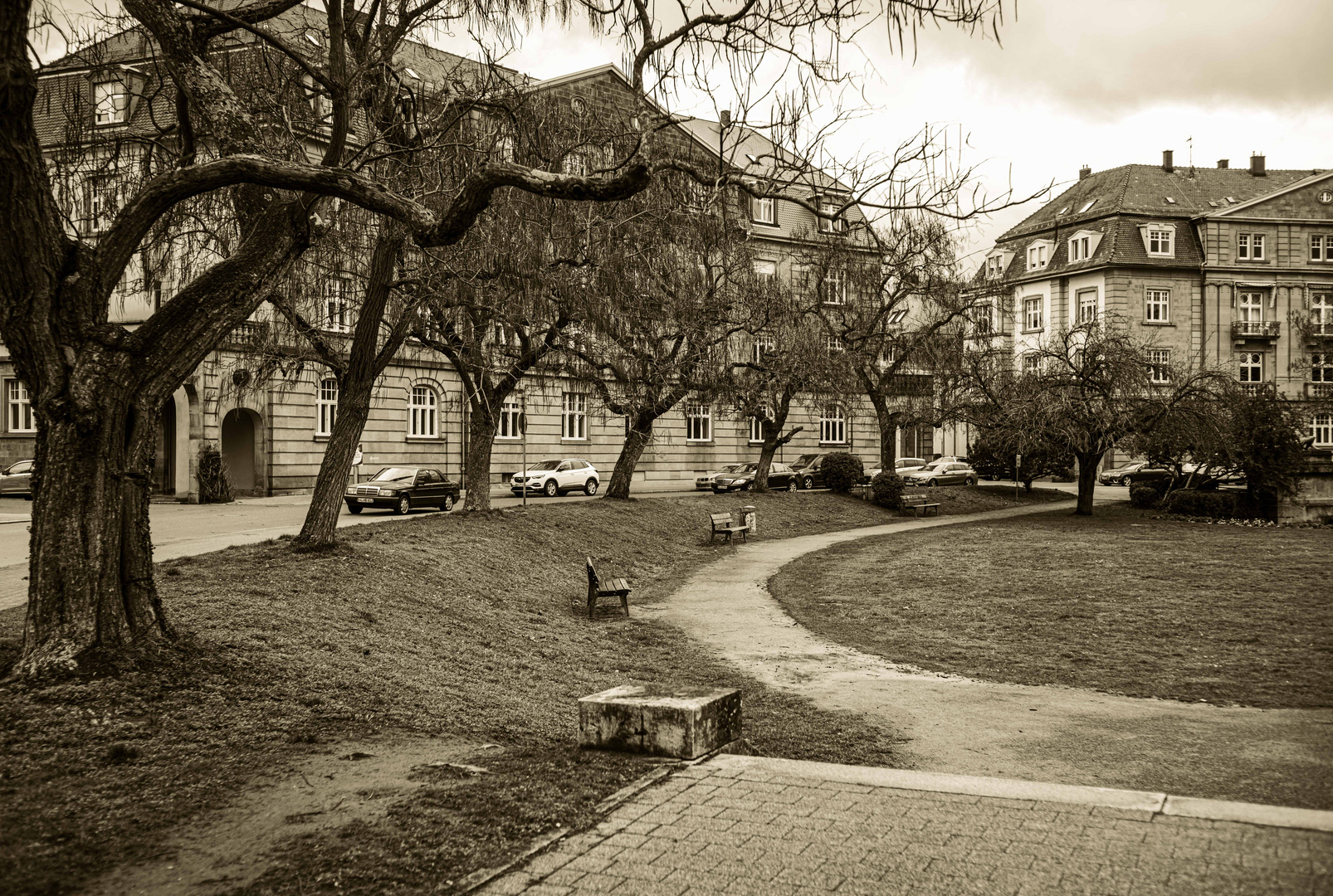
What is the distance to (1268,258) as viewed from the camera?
68.1 meters

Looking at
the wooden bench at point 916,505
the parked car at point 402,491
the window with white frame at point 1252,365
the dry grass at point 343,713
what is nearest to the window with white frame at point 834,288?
the wooden bench at point 916,505

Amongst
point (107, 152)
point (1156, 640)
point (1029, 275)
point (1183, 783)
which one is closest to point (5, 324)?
point (107, 152)

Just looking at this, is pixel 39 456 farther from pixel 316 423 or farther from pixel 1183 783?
pixel 316 423

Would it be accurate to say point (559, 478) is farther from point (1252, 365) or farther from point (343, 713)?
point (1252, 365)

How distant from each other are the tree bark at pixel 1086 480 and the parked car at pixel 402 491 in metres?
19.3

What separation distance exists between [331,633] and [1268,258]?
70800 millimetres

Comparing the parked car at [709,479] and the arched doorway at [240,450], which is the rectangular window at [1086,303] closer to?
the parked car at [709,479]

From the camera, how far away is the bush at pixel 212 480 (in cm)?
3525

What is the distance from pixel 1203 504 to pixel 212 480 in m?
31.1

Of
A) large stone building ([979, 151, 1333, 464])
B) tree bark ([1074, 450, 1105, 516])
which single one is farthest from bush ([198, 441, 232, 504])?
large stone building ([979, 151, 1333, 464])

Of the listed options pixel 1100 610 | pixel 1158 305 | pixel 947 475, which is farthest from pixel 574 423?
pixel 1158 305

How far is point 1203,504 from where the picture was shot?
3512cm

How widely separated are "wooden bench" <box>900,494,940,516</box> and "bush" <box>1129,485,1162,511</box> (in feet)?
23.5

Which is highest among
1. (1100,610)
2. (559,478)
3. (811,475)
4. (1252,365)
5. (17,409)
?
(1252,365)
